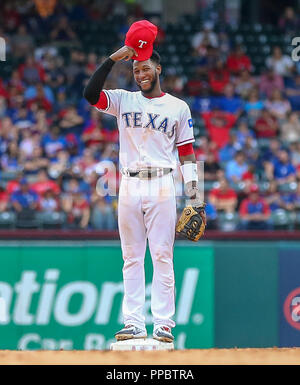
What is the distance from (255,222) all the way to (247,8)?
915 centimetres

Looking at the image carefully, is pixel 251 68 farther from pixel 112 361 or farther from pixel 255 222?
pixel 112 361

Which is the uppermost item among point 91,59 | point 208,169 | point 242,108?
point 91,59

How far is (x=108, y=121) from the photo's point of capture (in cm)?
1245

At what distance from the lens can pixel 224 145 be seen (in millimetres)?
12266

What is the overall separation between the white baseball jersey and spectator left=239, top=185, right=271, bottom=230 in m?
3.69

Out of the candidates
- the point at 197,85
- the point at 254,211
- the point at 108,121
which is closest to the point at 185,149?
the point at 254,211

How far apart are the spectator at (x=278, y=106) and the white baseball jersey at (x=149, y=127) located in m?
7.37

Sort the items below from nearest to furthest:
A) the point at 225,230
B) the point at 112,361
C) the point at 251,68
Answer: the point at 112,361 < the point at 225,230 < the point at 251,68

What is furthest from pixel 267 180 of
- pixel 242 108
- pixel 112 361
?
pixel 112 361

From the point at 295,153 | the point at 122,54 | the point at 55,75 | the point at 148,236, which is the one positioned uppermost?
the point at 55,75

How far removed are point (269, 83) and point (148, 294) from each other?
641 centimetres

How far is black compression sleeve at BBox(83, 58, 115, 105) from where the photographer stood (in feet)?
17.8

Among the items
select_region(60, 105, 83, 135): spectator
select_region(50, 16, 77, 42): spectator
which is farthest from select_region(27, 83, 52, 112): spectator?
select_region(50, 16, 77, 42): spectator

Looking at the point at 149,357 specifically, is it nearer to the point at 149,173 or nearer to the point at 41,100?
the point at 149,173
